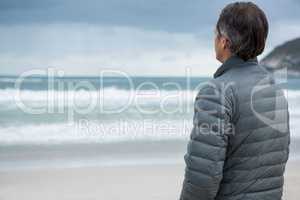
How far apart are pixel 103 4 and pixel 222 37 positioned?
1352 centimetres

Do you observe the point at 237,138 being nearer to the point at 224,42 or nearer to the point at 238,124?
the point at 238,124


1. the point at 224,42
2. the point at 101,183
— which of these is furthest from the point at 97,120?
the point at 224,42

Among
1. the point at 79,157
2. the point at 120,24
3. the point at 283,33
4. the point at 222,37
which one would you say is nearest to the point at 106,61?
the point at 120,24

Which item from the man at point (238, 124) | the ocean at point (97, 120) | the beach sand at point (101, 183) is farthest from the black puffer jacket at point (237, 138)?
the ocean at point (97, 120)

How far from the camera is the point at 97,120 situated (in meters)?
8.50

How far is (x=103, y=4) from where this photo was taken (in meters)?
14.4

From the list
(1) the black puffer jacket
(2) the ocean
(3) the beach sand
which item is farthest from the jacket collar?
(2) the ocean

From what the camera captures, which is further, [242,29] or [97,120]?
[97,120]

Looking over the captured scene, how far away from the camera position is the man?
1.09 metres

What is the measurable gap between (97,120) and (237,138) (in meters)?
7.44

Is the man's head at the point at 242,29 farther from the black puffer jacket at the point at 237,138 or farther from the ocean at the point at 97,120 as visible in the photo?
the ocean at the point at 97,120

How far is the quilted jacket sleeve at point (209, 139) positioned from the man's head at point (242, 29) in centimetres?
9

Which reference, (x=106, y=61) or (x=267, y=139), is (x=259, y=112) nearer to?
(x=267, y=139)

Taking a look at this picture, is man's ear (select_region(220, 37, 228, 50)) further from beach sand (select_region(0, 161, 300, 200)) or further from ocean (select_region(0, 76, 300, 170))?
ocean (select_region(0, 76, 300, 170))
